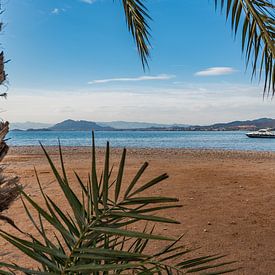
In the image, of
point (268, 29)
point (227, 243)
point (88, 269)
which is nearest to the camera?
point (88, 269)

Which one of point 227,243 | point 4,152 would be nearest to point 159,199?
point 4,152

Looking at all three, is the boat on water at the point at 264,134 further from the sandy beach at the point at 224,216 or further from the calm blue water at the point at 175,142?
the sandy beach at the point at 224,216

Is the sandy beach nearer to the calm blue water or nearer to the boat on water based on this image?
the calm blue water

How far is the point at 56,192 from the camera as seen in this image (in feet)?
25.2

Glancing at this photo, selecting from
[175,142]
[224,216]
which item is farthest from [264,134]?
[224,216]

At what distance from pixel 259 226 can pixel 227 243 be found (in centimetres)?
103

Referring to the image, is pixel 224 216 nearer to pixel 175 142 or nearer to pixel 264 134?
pixel 175 142

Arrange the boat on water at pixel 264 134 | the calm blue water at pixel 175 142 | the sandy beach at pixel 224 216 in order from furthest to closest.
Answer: the boat on water at pixel 264 134 < the calm blue water at pixel 175 142 < the sandy beach at pixel 224 216

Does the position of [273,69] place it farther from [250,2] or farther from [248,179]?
[248,179]

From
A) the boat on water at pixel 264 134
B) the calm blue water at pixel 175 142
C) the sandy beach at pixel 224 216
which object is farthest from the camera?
the boat on water at pixel 264 134

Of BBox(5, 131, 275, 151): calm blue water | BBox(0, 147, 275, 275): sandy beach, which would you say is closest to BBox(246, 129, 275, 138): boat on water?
BBox(5, 131, 275, 151): calm blue water

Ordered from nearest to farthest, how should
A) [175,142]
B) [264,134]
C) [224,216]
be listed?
1. [224,216]
2. [175,142]
3. [264,134]

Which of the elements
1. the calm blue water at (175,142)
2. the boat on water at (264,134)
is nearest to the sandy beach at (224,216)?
the calm blue water at (175,142)

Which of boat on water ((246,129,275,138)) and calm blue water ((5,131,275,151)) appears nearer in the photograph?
calm blue water ((5,131,275,151))
